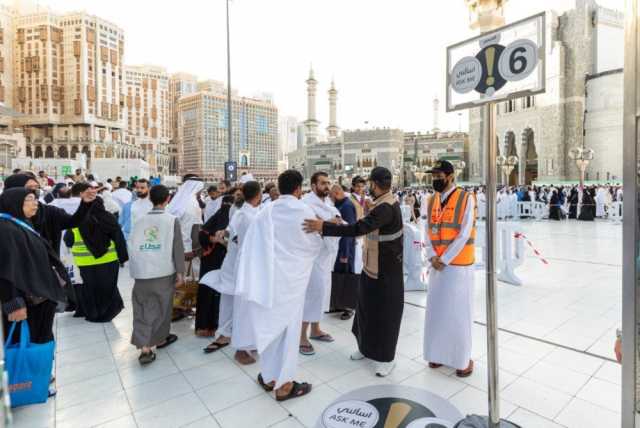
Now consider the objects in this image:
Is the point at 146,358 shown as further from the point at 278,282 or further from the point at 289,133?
the point at 289,133

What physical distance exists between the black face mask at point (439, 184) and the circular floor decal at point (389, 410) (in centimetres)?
156

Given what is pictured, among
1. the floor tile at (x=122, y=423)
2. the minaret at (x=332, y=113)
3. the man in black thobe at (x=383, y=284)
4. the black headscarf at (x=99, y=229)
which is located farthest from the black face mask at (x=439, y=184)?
the minaret at (x=332, y=113)

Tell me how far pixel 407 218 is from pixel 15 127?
60891 mm

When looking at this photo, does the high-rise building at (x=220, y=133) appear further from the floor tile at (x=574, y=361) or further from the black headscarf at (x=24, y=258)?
the floor tile at (x=574, y=361)

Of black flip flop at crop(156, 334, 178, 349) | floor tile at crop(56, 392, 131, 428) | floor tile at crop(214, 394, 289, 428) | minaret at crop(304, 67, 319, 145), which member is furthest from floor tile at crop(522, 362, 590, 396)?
minaret at crop(304, 67, 319, 145)

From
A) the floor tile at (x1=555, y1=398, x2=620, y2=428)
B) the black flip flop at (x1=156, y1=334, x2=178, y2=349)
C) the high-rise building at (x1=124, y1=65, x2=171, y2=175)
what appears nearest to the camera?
the floor tile at (x1=555, y1=398, x2=620, y2=428)

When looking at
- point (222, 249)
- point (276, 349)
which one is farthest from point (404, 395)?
point (222, 249)

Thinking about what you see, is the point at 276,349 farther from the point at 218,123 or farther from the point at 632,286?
the point at 218,123

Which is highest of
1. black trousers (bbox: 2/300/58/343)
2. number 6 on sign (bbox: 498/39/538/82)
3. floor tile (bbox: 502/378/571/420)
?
number 6 on sign (bbox: 498/39/538/82)

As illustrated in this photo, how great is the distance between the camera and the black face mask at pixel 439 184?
318 centimetres

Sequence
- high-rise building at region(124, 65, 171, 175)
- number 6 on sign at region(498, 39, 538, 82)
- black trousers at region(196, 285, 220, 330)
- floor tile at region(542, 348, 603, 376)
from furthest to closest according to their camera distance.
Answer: high-rise building at region(124, 65, 171, 175) → black trousers at region(196, 285, 220, 330) → floor tile at region(542, 348, 603, 376) → number 6 on sign at region(498, 39, 538, 82)

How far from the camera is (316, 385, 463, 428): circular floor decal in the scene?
2379 mm

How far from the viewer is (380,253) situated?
298cm

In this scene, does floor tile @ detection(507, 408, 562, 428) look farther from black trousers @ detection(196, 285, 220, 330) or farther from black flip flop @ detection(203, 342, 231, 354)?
black trousers @ detection(196, 285, 220, 330)
